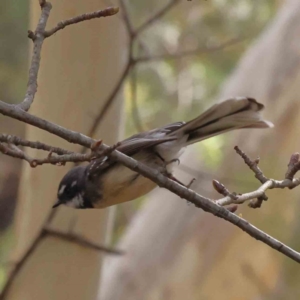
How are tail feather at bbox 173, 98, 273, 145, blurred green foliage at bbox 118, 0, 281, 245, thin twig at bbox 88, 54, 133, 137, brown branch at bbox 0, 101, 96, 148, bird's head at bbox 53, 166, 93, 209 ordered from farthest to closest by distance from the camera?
blurred green foliage at bbox 118, 0, 281, 245 < thin twig at bbox 88, 54, 133, 137 < bird's head at bbox 53, 166, 93, 209 < tail feather at bbox 173, 98, 273, 145 < brown branch at bbox 0, 101, 96, 148

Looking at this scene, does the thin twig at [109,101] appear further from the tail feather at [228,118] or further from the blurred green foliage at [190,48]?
the blurred green foliage at [190,48]

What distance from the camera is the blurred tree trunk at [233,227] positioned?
63.4 inches

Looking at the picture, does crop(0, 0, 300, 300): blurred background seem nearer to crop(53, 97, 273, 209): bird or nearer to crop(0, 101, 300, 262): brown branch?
crop(53, 97, 273, 209): bird

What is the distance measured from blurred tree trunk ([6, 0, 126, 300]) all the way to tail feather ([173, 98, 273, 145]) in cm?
39

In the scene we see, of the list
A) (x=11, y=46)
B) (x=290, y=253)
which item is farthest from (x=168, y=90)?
(x=290, y=253)

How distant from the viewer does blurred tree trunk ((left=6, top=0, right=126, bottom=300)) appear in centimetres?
111

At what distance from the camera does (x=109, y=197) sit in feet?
2.61

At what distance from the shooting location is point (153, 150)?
0.82 meters

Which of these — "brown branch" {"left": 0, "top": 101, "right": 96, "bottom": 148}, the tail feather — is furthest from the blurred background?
"brown branch" {"left": 0, "top": 101, "right": 96, "bottom": 148}

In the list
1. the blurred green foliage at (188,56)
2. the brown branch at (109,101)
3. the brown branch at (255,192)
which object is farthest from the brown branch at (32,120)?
the blurred green foliage at (188,56)

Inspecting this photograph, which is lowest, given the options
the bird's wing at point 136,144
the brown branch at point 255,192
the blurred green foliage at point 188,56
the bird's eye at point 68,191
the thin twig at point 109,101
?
the brown branch at point 255,192

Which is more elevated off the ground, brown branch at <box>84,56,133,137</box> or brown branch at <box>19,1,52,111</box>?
brown branch at <box>84,56,133,137</box>

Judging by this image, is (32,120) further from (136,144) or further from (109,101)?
(109,101)

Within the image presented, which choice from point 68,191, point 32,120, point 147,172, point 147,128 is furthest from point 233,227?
point 32,120
